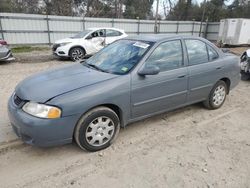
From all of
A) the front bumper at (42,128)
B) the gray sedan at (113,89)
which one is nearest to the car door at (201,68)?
the gray sedan at (113,89)

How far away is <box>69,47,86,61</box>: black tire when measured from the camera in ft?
32.3

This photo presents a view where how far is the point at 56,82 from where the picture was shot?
299cm

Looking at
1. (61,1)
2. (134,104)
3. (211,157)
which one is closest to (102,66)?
(134,104)

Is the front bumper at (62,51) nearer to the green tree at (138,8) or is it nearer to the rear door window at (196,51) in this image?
the rear door window at (196,51)

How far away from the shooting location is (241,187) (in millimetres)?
2439

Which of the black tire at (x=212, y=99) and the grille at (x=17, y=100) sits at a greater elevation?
the grille at (x=17, y=100)

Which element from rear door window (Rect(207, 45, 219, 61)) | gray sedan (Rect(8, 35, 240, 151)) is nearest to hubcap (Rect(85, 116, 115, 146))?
gray sedan (Rect(8, 35, 240, 151))

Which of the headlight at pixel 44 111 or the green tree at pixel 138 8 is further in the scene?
the green tree at pixel 138 8

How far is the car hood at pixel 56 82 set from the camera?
2.72 m

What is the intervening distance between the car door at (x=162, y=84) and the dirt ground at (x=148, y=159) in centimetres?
44

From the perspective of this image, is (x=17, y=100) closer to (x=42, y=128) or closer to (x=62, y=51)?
(x=42, y=128)

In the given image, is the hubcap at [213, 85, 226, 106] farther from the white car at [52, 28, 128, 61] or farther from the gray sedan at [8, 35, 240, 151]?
the white car at [52, 28, 128, 61]

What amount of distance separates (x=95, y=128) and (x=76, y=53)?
7566mm

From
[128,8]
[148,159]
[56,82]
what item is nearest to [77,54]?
[56,82]
